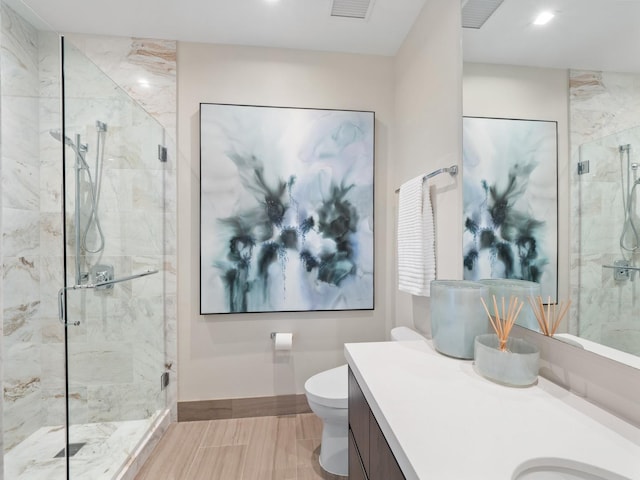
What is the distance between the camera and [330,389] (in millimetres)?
1633

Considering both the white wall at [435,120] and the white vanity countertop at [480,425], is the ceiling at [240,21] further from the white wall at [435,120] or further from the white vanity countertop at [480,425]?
the white vanity countertop at [480,425]

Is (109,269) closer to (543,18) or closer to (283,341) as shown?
(283,341)

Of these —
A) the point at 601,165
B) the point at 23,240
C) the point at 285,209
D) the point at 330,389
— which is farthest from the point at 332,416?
the point at 23,240

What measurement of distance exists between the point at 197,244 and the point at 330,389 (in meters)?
1.28

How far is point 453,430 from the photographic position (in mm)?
654

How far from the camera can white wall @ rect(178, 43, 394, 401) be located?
83.2 inches

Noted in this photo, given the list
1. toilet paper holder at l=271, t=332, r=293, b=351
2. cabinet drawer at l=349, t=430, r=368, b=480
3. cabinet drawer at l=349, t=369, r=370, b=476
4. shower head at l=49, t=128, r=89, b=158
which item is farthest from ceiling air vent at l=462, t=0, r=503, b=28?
toilet paper holder at l=271, t=332, r=293, b=351

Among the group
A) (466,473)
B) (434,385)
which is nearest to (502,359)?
(434,385)

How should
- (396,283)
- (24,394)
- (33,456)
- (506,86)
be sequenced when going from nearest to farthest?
(506,86), (33,456), (24,394), (396,283)

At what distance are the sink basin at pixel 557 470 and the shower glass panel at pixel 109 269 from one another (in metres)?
1.65

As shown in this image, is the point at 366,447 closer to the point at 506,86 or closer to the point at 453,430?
the point at 453,430

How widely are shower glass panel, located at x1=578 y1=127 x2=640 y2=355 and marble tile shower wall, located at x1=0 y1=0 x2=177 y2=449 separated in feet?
6.39

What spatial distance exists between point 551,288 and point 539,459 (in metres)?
0.55

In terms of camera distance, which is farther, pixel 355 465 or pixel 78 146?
pixel 78 146
